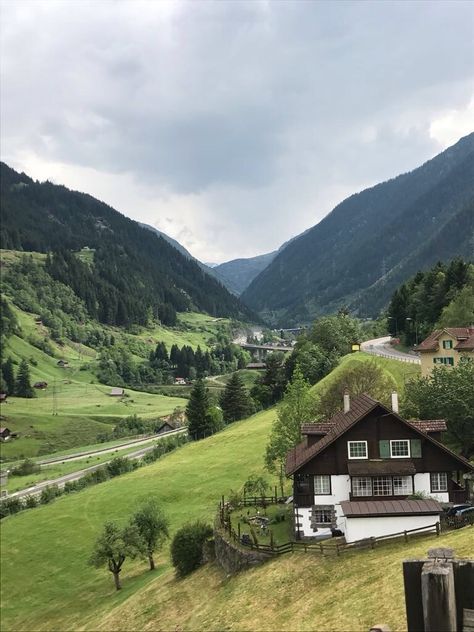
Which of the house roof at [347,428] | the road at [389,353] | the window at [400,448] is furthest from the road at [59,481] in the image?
the window at [400,448]

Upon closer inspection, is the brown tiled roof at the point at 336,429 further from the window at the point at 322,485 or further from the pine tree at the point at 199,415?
the pine tree at the point at 199,415

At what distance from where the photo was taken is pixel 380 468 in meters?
36.7

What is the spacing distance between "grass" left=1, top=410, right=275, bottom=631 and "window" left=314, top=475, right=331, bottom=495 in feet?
59.8

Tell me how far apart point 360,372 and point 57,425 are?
389 ft

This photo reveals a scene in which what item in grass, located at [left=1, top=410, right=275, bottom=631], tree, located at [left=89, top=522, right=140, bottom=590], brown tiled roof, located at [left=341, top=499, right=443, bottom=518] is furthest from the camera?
grass, located at [left=1, top=410, right=275, bottom=631]

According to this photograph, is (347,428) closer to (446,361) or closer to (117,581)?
(117,581)

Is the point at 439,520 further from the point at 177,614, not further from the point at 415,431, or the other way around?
the point at 177,614

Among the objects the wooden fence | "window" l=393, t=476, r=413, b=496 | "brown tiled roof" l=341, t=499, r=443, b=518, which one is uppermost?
"window" l=393, t=476, r=413, b=496

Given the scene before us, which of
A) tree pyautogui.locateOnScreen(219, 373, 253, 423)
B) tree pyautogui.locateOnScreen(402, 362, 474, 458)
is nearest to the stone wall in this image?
tree pyautogui.locateOnScreen(402, 362, 474, 458)

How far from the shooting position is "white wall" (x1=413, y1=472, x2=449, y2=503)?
121 ft

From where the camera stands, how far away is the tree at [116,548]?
45250 mm

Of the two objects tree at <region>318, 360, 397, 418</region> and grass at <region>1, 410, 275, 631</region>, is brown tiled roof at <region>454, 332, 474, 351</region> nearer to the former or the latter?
tree at <region>318, 360, 397, 418</region>

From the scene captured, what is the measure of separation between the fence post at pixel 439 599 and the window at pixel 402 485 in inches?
1286

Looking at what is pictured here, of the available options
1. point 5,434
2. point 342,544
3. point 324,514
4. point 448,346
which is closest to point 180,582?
point 324,514
